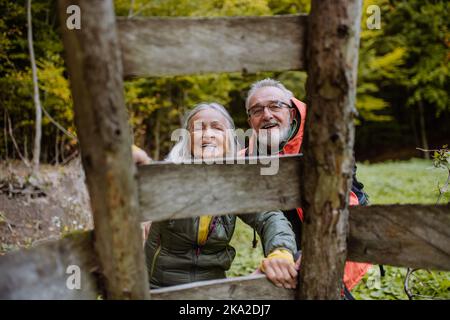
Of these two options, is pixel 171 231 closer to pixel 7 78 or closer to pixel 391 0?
pixel 7 78

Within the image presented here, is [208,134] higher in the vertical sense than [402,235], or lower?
higher

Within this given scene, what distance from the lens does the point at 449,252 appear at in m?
1.54

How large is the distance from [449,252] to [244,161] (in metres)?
0.95

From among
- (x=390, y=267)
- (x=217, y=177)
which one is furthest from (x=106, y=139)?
(x=390, y=267)

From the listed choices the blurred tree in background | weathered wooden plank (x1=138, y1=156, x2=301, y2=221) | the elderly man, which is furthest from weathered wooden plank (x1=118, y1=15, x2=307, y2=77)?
the blurred tree in background

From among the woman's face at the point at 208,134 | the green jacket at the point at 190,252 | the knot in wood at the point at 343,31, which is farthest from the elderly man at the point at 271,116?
the knot in wood at the point at 343,31

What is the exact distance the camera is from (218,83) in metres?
11.6

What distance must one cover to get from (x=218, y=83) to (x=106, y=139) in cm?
1064

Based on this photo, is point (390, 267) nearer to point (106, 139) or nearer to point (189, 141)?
point (189, 141)

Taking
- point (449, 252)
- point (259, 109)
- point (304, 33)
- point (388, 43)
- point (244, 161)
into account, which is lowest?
point (449, 252)

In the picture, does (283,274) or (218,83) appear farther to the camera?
(218,83)

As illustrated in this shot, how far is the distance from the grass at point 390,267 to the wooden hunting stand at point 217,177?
118cm

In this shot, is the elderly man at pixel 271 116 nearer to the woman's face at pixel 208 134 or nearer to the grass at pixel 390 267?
the woman's face at pixel 208 134
